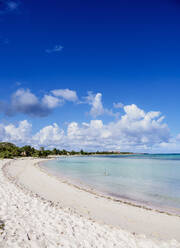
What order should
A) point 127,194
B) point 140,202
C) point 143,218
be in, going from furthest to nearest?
point 127,194, point 140,202, point 143,218

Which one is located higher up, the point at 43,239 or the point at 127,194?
the point at 43,239

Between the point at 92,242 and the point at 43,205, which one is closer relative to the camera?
the point at 92,242

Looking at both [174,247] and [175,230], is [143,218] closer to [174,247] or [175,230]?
[175,230]

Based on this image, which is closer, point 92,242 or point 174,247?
point 92,242

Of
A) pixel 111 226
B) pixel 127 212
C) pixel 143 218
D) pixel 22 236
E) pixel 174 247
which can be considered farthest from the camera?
pixel 127 212

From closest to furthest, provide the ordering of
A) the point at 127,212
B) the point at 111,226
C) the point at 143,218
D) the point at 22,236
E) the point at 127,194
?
the point at 22,236, the point at 111,226, the point at 143,218, the point at 127,212, the point at 127,194

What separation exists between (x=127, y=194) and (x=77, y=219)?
9.76 m

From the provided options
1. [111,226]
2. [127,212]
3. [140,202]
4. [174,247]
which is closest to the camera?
[174,247]

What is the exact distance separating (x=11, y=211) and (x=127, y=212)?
7482 millimetres

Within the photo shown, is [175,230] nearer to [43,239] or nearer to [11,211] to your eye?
[43,239]

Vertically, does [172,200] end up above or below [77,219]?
below

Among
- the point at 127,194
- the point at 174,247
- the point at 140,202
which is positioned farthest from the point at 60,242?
the point at 127,194

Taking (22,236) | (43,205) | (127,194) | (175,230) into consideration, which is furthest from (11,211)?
(127,194)

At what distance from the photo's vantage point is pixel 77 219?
9.57 metres
